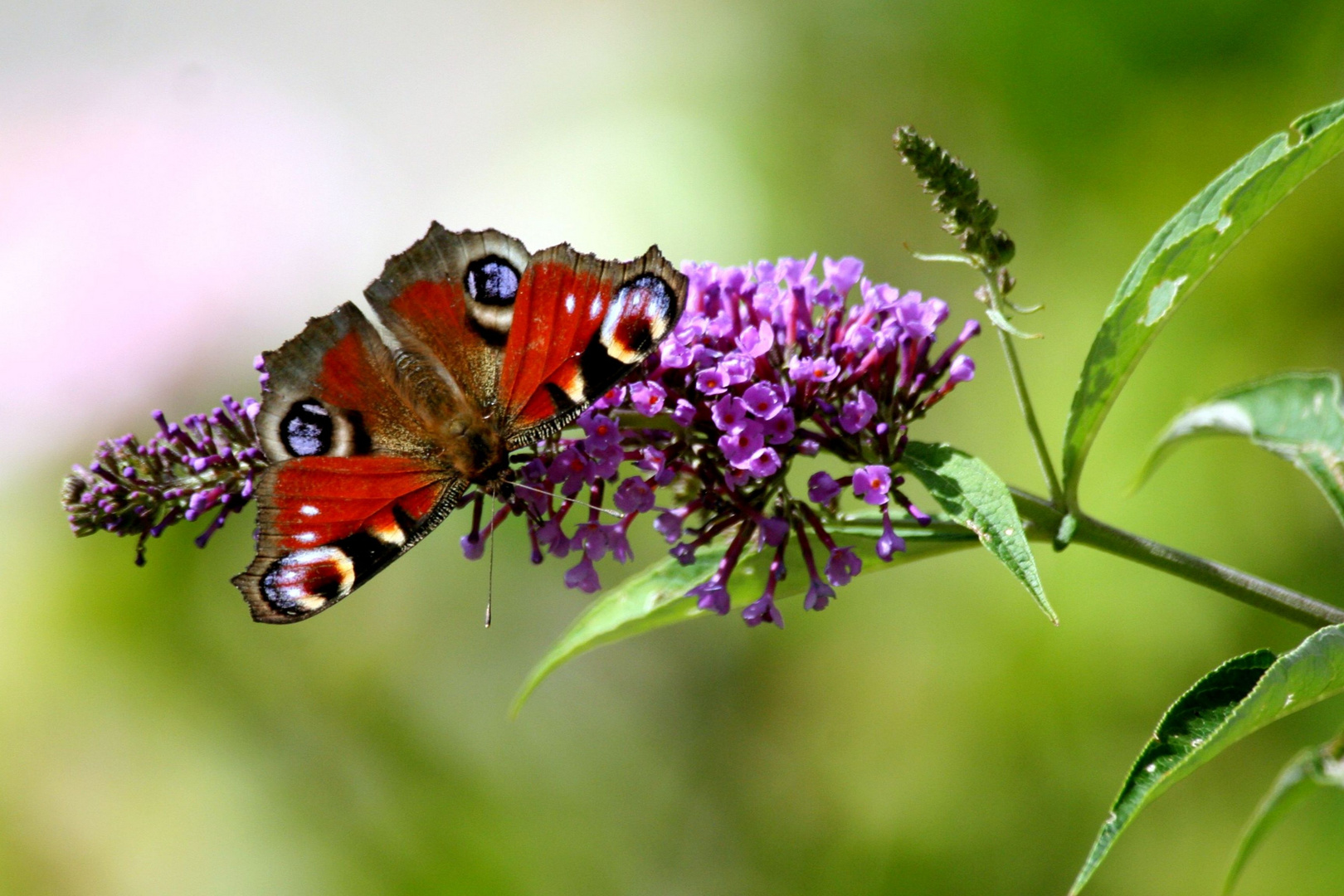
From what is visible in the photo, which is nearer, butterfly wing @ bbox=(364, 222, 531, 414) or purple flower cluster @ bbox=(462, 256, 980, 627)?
purple flower cluster @ bbox=(462, 256, 980, 627)

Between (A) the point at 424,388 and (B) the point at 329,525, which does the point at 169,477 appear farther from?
(A) the point at 424,388

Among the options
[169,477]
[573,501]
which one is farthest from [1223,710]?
[169,477]

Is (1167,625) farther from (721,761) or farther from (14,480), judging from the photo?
(14,480)

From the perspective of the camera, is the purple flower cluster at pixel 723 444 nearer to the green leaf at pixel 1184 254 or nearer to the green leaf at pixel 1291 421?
the green leaf at pixel 1184 254

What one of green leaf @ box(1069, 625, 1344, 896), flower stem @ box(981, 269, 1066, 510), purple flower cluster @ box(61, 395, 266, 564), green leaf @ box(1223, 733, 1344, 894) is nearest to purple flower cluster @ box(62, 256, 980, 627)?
purple flower cluster @ box(61, 395, 266, 564)

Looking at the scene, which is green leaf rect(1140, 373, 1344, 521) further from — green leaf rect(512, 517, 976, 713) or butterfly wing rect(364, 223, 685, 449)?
butterfly wing rect(364, 223, 685, 449)

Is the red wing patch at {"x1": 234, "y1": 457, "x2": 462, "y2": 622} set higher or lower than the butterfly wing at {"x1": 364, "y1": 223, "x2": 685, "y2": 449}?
lower

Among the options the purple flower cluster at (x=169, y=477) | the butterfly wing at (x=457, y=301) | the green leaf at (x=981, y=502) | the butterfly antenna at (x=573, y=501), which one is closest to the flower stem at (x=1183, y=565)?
the green leaf at (x=981, y=502)
